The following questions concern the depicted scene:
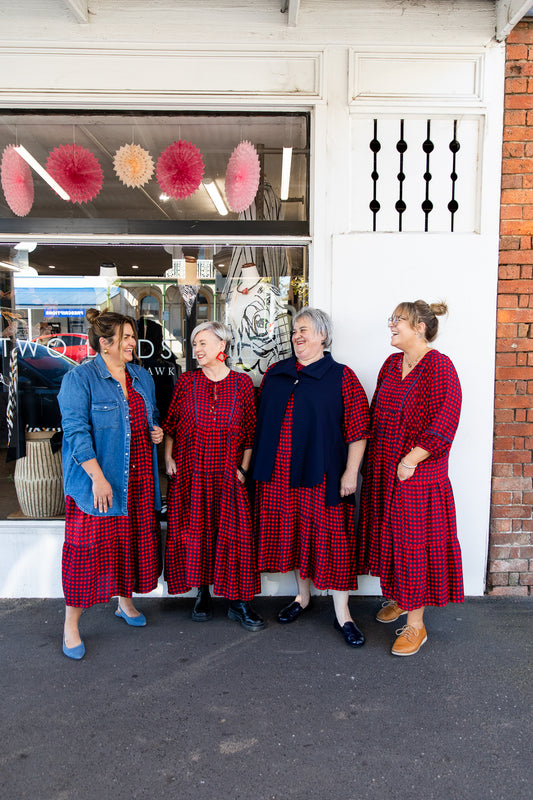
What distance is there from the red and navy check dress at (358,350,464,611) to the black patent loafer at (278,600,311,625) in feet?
→ 2.12

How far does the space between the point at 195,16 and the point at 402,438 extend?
3.06m

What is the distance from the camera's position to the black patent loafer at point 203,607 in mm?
3436

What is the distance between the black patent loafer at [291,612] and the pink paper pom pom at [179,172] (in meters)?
2.97

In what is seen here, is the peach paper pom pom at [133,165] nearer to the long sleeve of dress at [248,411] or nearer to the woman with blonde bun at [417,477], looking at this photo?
the long sleeve of dress at [248,411]

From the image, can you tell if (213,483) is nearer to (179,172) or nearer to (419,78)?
(179,172)

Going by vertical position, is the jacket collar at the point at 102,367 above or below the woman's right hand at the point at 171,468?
above

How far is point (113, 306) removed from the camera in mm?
4020

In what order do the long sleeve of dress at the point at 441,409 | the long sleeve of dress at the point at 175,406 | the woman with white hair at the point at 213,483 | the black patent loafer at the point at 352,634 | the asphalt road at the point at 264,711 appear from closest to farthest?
1. the asphalt road at the point at 264,711
2. the long sleeve of dress at the point at 441,409
3. the black patent loafer at the point at 352,634
4. the woman with white hair at the point at 213,483
5. the long sleeve of dress at the point at 175,406

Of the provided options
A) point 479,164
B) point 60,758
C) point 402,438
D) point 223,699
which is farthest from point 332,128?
point 60,758

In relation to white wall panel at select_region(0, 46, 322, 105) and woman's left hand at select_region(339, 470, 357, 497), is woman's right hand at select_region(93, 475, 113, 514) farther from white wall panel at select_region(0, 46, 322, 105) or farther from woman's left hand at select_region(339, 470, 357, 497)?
white wall panel at select_region(0, 46, 322, 105)

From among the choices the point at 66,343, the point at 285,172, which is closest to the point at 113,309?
the point at 66,343

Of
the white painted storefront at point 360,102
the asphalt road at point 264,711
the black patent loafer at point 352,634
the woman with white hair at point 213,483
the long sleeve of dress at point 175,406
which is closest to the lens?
the asphalt road at point 264,711

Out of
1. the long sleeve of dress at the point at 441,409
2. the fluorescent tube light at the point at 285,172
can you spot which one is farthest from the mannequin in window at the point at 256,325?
the long sleeve of dress at the point at 441,409

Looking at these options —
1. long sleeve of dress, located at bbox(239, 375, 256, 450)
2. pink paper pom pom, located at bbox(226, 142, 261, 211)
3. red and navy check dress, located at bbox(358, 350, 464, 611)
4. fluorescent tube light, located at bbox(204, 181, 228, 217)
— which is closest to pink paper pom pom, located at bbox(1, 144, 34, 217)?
fluorescent tube light, located at bbox(204, 181, 228, 217)
